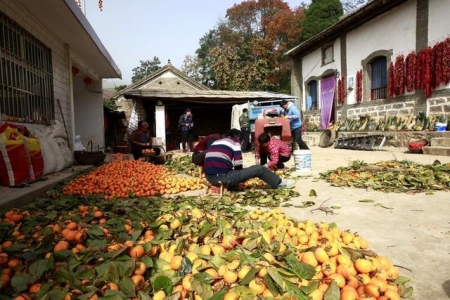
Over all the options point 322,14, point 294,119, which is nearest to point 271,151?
point 294,119

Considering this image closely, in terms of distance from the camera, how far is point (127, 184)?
5297mm

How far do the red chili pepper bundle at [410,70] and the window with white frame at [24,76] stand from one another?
12.0 metres

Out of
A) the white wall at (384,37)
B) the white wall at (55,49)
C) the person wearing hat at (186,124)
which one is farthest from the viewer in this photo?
the person wearing hat at (186,124)

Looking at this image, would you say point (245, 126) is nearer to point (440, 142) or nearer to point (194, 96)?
point (194, 96)

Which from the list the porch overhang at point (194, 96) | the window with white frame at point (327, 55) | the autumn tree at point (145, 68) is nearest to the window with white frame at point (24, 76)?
the porch overhang at point (194, 96)

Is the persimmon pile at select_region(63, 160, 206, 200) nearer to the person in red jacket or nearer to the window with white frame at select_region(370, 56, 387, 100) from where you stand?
the person in red jacket

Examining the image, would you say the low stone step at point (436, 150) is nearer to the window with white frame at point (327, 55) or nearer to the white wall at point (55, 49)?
the window with white frame at point (327, 55)

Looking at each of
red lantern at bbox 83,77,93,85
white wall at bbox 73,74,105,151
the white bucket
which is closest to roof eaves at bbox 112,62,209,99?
white wall at bbox 73,74,105,151

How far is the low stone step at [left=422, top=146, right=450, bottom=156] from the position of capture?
30.3 ft

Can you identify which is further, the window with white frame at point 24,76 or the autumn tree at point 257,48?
the autumn tree at point 257,48

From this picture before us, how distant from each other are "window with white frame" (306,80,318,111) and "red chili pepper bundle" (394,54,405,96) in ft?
22.4

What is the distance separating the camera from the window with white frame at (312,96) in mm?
19688

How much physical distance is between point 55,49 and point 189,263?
8027 mm

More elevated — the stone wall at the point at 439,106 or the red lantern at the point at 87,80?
the red lantern at the point at 87,80
